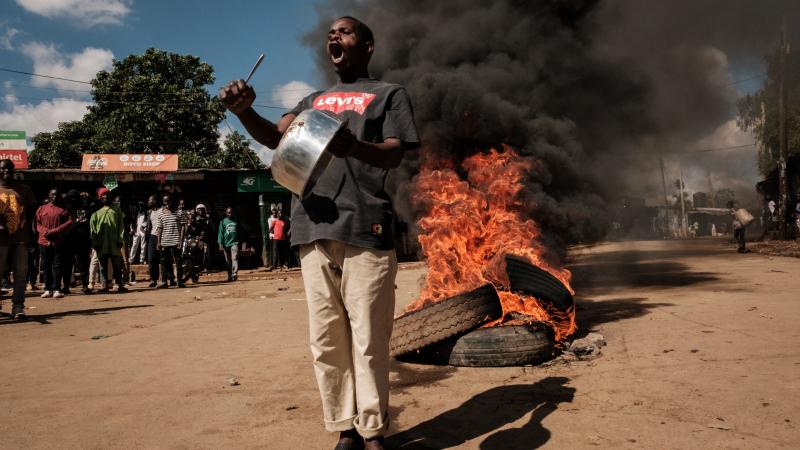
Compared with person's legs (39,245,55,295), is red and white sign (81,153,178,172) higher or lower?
higher

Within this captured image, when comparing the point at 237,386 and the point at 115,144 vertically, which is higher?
the point at 115,144

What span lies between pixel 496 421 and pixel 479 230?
290 cm

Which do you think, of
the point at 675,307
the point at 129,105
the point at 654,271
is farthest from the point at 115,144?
the point at 675,307

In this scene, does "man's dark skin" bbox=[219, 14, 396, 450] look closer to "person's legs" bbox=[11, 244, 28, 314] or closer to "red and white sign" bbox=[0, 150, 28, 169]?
"person's legs" bbox=[11, 244, 28, 314]

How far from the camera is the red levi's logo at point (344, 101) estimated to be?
2.44 metres

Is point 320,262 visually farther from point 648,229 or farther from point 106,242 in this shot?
point 648,229

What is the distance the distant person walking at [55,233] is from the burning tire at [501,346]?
8.09 metres

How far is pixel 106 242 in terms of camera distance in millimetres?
9812

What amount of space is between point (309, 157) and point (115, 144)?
3327 centimetres

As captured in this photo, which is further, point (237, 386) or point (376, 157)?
point (237, 386)

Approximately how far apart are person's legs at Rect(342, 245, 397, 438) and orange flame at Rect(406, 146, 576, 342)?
238 cm

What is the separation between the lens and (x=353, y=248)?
2312mm

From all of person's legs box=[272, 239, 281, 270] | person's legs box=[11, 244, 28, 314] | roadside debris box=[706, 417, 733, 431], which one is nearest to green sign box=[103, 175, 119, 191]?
person's legs box=[272, 239, 281, 270]

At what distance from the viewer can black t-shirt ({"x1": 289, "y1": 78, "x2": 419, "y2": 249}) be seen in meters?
2.30
